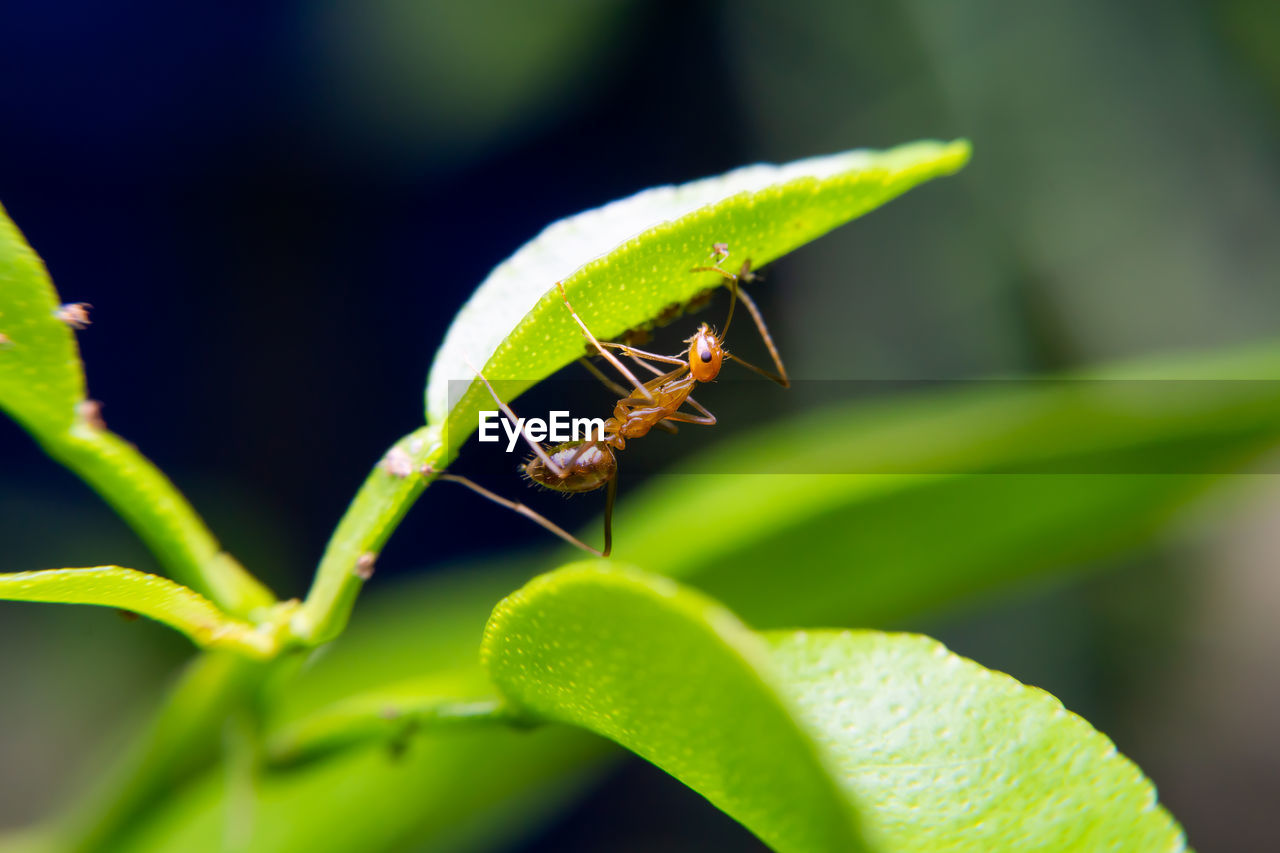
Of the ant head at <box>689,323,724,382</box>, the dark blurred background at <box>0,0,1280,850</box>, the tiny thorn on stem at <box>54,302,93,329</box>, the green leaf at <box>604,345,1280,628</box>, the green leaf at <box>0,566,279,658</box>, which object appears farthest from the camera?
the dark blurred background at <box>0,0,1280,850</box>

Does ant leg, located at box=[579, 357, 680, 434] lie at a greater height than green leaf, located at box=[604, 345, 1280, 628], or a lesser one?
greater

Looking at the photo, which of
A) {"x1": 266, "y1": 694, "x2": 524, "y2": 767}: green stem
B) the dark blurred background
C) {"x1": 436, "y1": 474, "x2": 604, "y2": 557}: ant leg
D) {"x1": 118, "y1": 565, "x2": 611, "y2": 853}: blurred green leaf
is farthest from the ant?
the dark blurred background

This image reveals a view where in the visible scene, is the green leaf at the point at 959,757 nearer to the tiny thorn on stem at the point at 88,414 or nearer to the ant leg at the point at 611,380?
the tiny thorn on stem at the point at 88,414

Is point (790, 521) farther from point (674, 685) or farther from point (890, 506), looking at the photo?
point (674, 685)

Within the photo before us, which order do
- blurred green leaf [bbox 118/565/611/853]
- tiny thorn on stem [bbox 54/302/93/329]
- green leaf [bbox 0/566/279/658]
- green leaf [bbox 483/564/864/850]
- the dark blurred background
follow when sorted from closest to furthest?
1. green leaf [bbox 483/564/864/850]
2. green leaf [bbox 0/566/279/658]
3. tiny thorn on stem [bbox 54/302/93/329]
4. blurred green leaf [bbox 118/565/611/853]
5. the dark blurred background

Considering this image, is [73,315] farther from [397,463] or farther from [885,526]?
[885,526]

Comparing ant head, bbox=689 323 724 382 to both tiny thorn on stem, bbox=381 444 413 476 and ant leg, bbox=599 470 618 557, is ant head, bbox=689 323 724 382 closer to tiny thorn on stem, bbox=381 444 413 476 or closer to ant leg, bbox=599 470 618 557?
ant leg, bbox=599 470 618 557

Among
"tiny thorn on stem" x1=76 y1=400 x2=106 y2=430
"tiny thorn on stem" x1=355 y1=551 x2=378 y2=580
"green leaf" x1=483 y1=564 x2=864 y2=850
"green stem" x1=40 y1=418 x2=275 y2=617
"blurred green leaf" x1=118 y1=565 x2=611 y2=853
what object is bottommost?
"blurred green leaf" x1=118 y1=565 x2=611 y2=853
